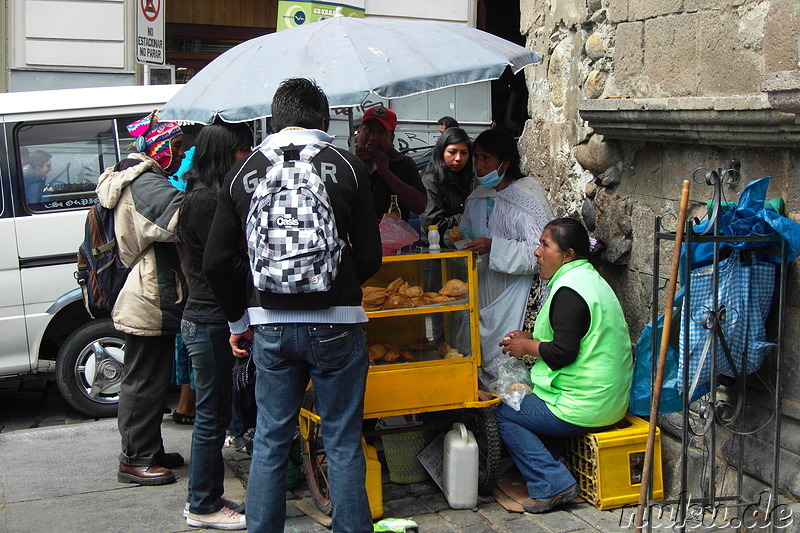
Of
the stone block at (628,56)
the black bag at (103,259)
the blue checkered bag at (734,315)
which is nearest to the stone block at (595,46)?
the stone block at (628,56)

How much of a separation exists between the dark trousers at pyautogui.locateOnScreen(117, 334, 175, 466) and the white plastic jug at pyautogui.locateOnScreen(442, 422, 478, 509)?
4.92 feet

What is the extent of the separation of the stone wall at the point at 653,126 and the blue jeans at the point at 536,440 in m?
0.54

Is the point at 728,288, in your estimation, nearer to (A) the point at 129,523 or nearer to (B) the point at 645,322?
(B) the point at 645,322

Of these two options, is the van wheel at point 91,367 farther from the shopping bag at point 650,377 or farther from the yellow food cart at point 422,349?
the shopping bag at point 650,377

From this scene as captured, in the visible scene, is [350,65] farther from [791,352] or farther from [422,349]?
[791,352]

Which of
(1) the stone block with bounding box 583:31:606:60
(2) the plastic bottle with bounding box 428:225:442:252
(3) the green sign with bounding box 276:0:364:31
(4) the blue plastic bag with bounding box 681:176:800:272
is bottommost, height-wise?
(2) the plastic bottle with bounding box 428:225:442:252

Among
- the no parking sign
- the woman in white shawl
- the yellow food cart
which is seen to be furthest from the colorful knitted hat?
the no parking sign

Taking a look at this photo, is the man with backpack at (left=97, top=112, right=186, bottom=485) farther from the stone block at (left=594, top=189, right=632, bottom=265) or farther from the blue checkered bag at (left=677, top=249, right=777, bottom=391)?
the blue checkered bag at (left=677, top=249, right=777, bottom=391)

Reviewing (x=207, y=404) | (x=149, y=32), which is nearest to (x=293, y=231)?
(x=207, y=404)

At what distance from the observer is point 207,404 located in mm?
4043

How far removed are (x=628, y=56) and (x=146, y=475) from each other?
3236 mm

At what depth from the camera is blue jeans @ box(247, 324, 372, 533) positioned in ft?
11.1

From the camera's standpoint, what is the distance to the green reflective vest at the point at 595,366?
4.12m

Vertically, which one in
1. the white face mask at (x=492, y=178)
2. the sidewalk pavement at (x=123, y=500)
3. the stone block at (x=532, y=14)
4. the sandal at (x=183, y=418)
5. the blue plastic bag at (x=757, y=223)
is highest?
the stone block at (x=532, y=14)
